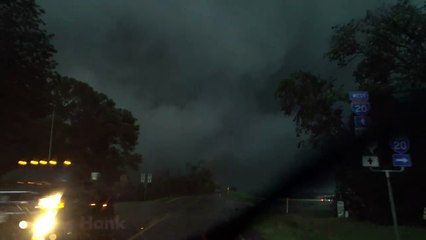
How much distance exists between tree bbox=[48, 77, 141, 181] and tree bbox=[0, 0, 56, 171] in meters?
18.1

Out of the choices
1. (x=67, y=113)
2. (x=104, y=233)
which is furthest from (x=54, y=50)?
(x=67, y=113)

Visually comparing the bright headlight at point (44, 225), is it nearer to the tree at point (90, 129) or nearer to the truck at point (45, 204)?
the truck at point (45, 204)

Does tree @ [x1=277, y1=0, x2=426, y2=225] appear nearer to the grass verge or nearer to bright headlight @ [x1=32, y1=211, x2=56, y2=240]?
the grass verge

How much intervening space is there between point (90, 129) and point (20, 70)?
86.8 ft

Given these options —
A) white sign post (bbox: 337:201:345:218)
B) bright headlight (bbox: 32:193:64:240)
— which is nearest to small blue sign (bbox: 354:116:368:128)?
bright headlight (bbox: 32:193:64:240)

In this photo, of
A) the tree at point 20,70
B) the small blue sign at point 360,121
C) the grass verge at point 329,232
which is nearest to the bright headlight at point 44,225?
the small blue sign at point 360,121

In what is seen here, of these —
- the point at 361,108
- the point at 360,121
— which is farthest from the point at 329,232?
the point at 361,108

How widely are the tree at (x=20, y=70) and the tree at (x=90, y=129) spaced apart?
18.1 metres

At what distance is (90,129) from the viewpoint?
169 ft

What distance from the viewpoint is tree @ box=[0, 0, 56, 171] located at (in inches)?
945

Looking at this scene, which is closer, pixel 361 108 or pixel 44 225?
pixel 44 225

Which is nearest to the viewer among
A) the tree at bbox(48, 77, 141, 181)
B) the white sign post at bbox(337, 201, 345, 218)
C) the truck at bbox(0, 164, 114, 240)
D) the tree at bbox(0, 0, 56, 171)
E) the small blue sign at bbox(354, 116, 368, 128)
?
the truck at bbox(0, 164, 114, 240)

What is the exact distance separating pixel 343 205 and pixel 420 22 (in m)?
10.8

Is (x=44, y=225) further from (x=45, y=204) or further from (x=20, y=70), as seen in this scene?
(x=20, y=70)
